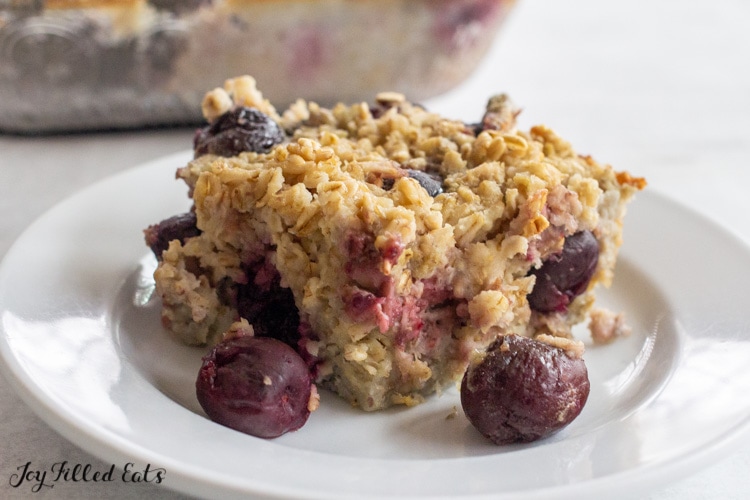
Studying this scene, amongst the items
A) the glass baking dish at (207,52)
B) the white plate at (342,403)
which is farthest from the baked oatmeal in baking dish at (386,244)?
the glass baking dish at (207,52)

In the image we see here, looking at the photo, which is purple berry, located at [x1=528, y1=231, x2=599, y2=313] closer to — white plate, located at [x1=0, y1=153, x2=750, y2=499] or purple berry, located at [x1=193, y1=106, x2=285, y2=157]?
white plate, located at [x1=0, y1=153, x2=750, y2=499]

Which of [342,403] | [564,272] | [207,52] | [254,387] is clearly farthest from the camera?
[207,52]

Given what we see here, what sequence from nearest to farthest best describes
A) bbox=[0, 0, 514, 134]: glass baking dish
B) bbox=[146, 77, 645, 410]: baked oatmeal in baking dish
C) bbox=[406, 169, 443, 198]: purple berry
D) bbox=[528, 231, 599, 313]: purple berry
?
1. bbox=[146, 77, 645, 410]: baked oatmeal in baking dish
2. bbox=[406, 169, 443, 198]: purple berry
3. bbox=[528, 231, 599, 313]: purple berry
4. bbox=[0, 0, 514, 134]: glass baking dish

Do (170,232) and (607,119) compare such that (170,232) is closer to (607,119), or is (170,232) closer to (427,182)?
(427,182)

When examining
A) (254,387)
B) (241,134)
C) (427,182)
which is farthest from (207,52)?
(254,387)

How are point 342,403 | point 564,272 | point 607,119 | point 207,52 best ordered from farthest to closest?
point 607,119
point 207,52
point 564,272
point 342,403

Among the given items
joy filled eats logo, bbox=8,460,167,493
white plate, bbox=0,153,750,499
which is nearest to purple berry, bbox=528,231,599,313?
white plate, bbox=0,153,750,499
